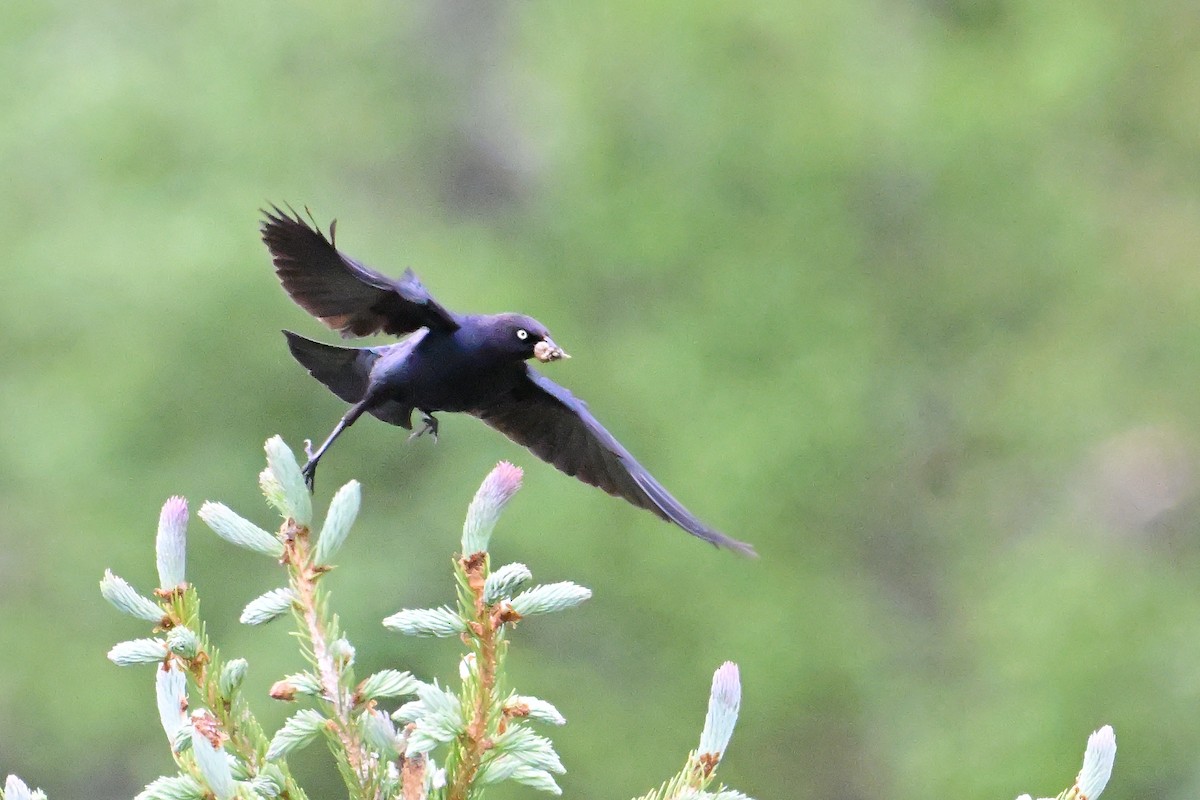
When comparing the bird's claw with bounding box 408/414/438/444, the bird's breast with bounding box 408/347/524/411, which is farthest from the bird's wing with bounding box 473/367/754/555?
the bird's breast with bounding box 408/347/524/411

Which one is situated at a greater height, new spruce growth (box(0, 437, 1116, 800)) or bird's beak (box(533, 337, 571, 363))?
bird's beak (box(533, 337, 571, 363))

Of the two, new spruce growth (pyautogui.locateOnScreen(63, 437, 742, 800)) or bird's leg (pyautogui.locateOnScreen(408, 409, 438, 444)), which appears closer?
new spruce growth (pyautogui.locateOnScreen(63, 437, 742, 800))

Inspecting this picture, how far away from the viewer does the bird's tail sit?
4.00 meters

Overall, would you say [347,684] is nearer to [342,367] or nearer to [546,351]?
[546,351]

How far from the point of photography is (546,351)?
3824 mm

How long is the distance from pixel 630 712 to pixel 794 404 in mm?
3074

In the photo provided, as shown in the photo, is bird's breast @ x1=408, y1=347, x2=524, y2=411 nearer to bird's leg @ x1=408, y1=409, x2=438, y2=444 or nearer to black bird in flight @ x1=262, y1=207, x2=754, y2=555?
black bird in flight @ x1=262, y1=207, x2=754, y2=555

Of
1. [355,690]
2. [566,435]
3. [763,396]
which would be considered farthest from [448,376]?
[763,396]

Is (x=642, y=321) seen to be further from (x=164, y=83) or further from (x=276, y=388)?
(x=164, y=83)

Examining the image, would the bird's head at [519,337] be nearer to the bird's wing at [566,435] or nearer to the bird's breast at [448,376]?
the bird's breast at [448,376]

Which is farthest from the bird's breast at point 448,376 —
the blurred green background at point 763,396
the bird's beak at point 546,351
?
the blurred green background at point 763,396

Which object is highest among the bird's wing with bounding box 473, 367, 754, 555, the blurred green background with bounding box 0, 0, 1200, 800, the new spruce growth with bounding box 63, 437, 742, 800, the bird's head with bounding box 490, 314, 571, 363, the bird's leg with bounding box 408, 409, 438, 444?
the blurred green background with bounding box 0, 0, 1200, 800

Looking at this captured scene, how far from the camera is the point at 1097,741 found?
2.29m

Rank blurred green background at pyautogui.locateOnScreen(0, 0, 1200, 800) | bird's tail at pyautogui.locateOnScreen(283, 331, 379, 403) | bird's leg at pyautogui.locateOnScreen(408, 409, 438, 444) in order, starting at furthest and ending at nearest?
1. blurred green background at pyautogui.locateOnScreen(0, 0, 1200, 800)
2. bird's leg at pyautogui.locateOnScreen(408, 409, 438, 444)
3. bird's tail at pyautogui.locateOnScreen(283, 331, 379, 403)
